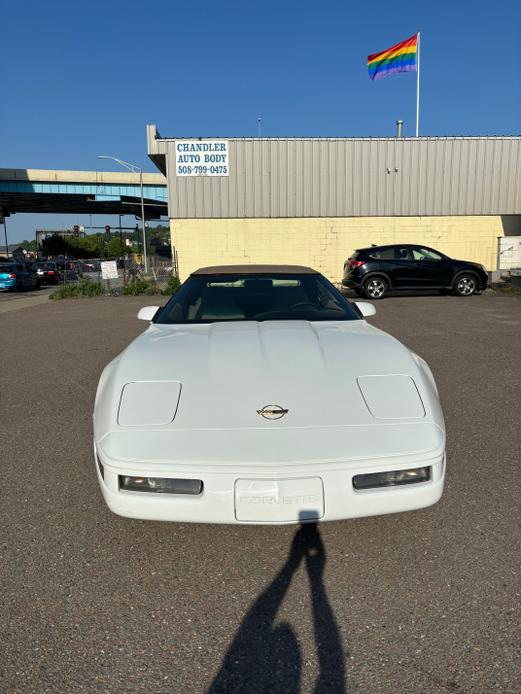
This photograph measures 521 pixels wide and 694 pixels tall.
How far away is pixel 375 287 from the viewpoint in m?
14.6

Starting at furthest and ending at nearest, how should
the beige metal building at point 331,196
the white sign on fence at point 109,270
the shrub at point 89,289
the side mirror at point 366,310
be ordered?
the shrub at point 89,289
the beige metal building at point 331,196
the white sign on fence at point 109,270
the side mirror at point 366,310

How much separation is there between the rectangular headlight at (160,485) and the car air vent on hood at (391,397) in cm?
91

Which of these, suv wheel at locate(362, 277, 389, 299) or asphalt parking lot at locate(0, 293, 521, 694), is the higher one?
suv wheel at locate(362, 277, 389, 299)

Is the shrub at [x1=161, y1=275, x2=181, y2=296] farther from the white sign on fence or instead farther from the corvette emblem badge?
the corvette emblem badge

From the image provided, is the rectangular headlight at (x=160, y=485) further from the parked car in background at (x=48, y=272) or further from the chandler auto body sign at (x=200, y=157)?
the parked car in background at (x=48, y=272)

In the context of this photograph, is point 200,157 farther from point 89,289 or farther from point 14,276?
point 14,276

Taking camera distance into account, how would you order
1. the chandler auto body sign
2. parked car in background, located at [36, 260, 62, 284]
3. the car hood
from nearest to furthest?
the car hood, the chandler auto body sign, parked car in background, located at [36, 260, 62, 284]

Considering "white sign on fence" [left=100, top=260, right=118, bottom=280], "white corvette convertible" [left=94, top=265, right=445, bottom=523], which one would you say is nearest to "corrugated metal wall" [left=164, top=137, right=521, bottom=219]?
"white sign on fence" [left=100, top=260, right=118, bottom=280]

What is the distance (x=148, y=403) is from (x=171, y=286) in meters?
15.4

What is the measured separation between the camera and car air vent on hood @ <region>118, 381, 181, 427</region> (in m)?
2.33

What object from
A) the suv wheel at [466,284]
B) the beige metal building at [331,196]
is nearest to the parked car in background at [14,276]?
the beige metal building at [331,196]

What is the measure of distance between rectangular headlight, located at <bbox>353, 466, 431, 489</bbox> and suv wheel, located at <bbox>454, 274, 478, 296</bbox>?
13.9 m

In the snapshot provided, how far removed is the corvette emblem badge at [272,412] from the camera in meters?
2.31

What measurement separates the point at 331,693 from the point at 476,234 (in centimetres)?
1938
